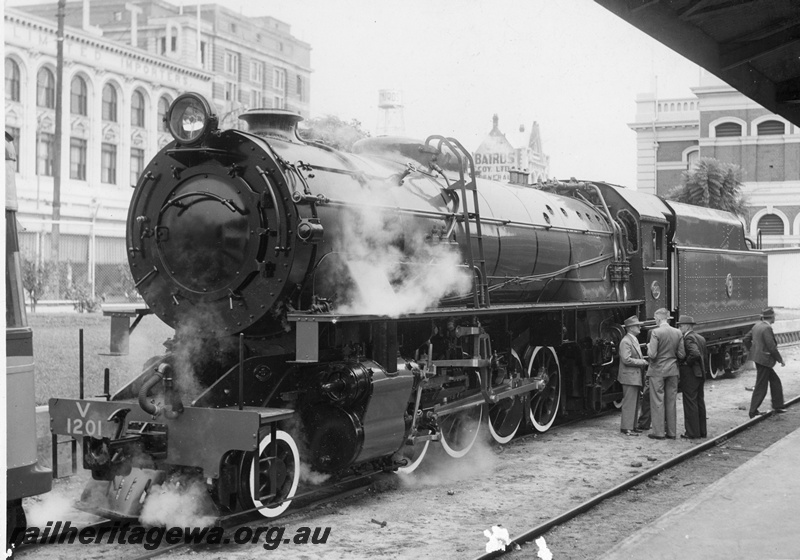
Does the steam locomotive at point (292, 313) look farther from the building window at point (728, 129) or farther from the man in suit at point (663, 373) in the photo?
the building window at point (728, 129)

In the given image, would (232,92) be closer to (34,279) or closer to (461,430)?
(34,279)

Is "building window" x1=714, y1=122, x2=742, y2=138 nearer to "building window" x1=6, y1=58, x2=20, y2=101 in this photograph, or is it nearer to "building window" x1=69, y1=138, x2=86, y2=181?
"building window" x1=69, y1=138, x2=86, y2=181

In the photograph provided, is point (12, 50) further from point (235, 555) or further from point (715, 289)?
point (235, 555)

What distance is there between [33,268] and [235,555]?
11.2 m

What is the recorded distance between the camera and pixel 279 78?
36.1 feet

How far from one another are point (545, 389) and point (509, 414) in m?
1.29

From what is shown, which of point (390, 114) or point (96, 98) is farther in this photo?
point (96, 98)

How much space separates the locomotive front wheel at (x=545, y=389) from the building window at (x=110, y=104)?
759 inches

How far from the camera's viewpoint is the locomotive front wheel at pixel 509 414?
991 centimetres

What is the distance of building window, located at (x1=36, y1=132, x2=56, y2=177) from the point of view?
23891 mm

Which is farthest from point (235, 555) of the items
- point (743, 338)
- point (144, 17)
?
point (144, 17)

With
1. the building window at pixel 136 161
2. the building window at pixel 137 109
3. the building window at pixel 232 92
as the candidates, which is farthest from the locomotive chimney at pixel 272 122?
the building window at pixel 136 161

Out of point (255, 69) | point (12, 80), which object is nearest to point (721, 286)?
point (255, 69)

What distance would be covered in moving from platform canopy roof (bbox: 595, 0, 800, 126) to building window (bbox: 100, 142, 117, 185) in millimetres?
20510
